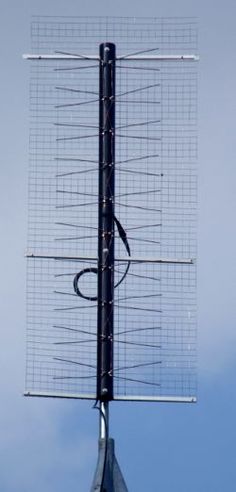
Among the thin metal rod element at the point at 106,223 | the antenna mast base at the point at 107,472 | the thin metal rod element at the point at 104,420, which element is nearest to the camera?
the antenna mast base at the point at 107,472

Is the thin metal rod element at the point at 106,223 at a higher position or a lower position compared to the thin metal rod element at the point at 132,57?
lower

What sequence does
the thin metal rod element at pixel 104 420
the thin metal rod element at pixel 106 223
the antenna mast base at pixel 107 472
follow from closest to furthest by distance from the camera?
the antenna mast base at pixel 107 472, the thin metal rod element at pixel 104 420, the thin metal rod element at pixel 106 223

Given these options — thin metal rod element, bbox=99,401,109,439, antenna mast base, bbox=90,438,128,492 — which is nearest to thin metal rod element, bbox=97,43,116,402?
thin metal rod element, bbox=99,401,109,439

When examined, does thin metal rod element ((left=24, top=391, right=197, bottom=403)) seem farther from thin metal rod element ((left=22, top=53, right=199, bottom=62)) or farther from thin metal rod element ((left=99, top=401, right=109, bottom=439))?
thin metal rod element ((left=22, top=53, right=199, bottom=62))

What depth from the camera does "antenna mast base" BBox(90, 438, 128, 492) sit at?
10.2m

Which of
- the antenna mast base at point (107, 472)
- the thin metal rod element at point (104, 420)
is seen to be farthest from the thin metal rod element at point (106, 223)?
the antenna mast base at point (107, 472)

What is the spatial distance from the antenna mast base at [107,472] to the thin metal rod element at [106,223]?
39 centimetres

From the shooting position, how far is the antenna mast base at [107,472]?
402 inches

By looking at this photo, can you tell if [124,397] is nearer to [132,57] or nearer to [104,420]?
[104,420]

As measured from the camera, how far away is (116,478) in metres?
10.6

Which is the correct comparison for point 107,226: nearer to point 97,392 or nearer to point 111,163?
point 111,163

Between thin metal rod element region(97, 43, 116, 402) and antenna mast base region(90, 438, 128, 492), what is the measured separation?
1.28ft

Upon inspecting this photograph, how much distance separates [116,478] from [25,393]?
98 centimetres

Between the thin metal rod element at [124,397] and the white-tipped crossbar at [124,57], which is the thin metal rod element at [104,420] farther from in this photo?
the white-tipped crossbar at [124,57]
